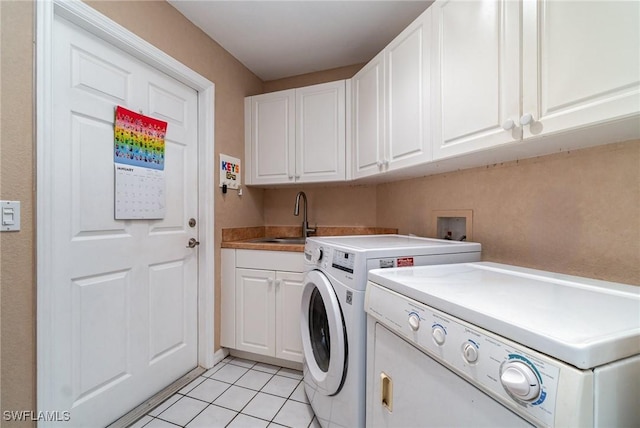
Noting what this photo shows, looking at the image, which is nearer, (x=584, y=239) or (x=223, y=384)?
(x=584, y=239)

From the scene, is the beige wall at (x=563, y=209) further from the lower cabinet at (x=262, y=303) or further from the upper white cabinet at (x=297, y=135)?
the lower cabinet at (x=262, y=303)

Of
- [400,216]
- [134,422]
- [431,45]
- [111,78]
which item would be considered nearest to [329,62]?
[431,45]

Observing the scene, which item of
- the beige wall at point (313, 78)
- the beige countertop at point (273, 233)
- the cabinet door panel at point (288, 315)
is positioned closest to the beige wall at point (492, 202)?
the beige countertop at point (273, 233)

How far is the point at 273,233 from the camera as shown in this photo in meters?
2.63

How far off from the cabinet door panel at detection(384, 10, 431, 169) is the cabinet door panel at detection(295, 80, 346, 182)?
0.50m

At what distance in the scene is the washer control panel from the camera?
422 mm

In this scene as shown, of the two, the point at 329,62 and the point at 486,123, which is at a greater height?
the point at 329,62

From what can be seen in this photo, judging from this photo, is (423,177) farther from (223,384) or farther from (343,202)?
(223,384)

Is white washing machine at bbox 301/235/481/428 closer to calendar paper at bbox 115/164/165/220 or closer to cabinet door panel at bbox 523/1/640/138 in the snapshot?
cabinet door panel at bbox 523/1/640/138

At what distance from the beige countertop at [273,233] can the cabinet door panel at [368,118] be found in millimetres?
596

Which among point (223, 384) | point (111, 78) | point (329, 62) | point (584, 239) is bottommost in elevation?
point (223, 384)

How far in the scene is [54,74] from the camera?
115cm

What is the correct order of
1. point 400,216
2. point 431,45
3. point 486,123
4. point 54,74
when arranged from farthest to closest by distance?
1. point 400,216
2. point 431,45
3. point 54,74
4. point 486,123

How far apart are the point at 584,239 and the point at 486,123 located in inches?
22.6
